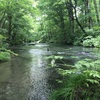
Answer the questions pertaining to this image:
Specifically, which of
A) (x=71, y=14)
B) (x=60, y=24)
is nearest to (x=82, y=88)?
(x=71, y=14)

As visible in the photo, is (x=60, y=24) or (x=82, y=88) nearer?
(x=82, y=88)

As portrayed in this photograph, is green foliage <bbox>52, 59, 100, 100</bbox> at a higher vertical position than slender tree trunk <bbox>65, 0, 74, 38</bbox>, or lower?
lower

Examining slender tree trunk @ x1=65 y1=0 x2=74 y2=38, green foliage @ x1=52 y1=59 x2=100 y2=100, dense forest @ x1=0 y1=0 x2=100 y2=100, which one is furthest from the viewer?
slender tree trunk @ x1=65 y1=0 x2=74 y2=38

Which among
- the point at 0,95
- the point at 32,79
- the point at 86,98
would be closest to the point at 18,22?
the point at 32,79

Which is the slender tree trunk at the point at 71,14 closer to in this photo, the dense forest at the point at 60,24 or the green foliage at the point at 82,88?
the dense forest at the point at 60,24

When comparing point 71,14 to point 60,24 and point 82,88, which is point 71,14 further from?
point 82,88

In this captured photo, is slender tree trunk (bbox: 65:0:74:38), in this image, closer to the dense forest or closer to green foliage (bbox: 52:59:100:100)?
the dense forest

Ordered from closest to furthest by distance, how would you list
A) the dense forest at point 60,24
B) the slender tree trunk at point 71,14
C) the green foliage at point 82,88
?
the green foliage at point 82,88
the dense forest at point 60,24
the slender tree trunk at point 71,14

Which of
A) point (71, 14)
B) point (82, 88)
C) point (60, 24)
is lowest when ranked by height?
point (82, 88)

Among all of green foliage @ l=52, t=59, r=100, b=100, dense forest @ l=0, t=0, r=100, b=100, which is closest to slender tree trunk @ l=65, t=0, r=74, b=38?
dense forest @ l=0, t=0, r=100, b=100

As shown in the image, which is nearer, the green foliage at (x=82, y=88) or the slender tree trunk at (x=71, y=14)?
the green foliage at (x=82, y=88)

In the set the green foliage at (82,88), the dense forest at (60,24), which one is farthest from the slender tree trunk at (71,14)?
the green foliage at (82,88)

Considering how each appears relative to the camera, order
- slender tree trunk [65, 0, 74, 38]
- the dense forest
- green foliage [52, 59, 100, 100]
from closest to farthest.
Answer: green foliage [52, 59, 100, 100]
the dense forest
slender tree trunk [65, 0, 74, 38]

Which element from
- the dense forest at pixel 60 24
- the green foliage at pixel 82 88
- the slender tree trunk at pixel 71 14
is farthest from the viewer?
the slender tree trunk at pixel 71 14
